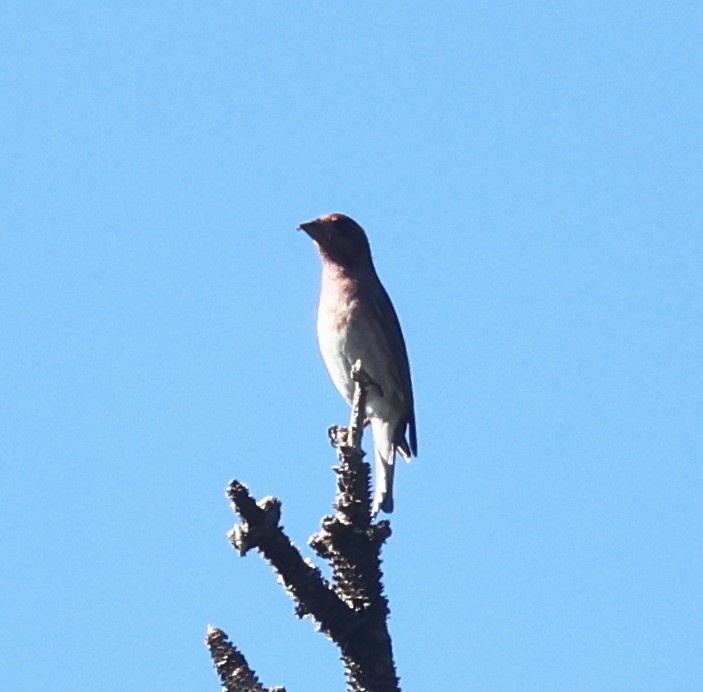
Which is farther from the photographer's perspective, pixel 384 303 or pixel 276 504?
pixel 384 303

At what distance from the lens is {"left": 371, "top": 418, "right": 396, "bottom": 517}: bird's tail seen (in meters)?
8.33

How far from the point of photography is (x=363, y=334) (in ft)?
30.0

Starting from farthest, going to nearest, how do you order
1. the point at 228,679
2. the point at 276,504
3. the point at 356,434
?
1. the point at 356,434
2. the point at 276,504
3. the point at 228,679

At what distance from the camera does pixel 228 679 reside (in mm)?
3779

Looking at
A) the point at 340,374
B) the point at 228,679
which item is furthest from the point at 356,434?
the point at 340,374

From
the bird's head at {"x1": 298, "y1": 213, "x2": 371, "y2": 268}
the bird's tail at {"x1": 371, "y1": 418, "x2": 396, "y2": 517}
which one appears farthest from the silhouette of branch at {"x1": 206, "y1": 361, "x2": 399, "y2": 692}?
the bird's head at {"x1": 298, "y1": 213, "x2": 371, "y2": 268}

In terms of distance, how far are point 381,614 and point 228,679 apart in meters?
0.55

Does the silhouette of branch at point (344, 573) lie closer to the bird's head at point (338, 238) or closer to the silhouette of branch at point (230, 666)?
the silhouette of branch at point (230, 666)

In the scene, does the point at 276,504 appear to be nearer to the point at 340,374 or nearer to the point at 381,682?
the point at 381,682

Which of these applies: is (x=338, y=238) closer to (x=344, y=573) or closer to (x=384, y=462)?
(x=384, y=462)

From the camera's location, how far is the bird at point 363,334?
30.0ft

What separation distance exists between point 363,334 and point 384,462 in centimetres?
86

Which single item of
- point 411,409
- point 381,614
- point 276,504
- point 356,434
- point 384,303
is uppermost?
point 384,303

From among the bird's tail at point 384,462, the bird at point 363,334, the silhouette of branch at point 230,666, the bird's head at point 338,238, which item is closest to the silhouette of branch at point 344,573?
the silhouette of branch at point 230,666
